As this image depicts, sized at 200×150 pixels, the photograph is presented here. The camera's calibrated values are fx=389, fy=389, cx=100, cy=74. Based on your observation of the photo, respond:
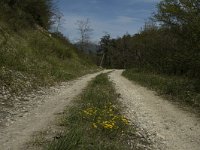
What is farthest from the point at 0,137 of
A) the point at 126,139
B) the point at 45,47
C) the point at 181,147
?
the point at 45,47

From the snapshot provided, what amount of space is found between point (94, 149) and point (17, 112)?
198 inches

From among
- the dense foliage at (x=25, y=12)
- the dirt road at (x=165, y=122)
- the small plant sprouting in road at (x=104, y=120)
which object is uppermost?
the dense foliage at (x=25, y=12)

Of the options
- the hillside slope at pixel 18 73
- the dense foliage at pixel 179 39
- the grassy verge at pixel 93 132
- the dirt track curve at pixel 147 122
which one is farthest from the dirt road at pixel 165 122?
the dense foliage at pixel 179 39

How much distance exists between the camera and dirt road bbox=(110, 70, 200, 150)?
32.5 feet

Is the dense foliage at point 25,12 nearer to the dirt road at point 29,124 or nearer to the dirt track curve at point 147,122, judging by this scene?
the dirt track curve at point 147,122

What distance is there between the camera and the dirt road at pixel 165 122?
390 inches

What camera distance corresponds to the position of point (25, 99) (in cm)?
1533

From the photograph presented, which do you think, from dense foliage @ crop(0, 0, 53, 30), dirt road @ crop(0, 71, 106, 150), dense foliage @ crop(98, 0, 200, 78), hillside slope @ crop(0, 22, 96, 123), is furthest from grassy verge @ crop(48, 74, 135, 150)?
dense foliage @ crop(0, 0, 53, 30)

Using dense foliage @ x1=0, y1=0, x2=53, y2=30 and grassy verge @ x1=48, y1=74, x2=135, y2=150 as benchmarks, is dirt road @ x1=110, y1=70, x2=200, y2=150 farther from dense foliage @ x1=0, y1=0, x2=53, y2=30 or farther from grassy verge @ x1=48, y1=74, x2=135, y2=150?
dense foliage @ x1=0, y1=0, x2=53, y2=30

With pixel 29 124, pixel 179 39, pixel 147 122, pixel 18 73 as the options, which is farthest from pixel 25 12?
pixel 29 124

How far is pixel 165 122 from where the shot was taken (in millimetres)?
12430

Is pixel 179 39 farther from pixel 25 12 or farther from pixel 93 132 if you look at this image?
pixel 93 132

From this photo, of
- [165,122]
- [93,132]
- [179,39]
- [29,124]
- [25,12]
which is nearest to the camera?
[93,132]

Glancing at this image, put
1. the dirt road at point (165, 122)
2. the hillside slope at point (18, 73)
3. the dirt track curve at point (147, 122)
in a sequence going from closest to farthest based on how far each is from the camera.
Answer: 1. the dirt track curve at point (147, 122)
2. the dirt road at point (165, 122)
3. the hillside slope at point (18, 73)
